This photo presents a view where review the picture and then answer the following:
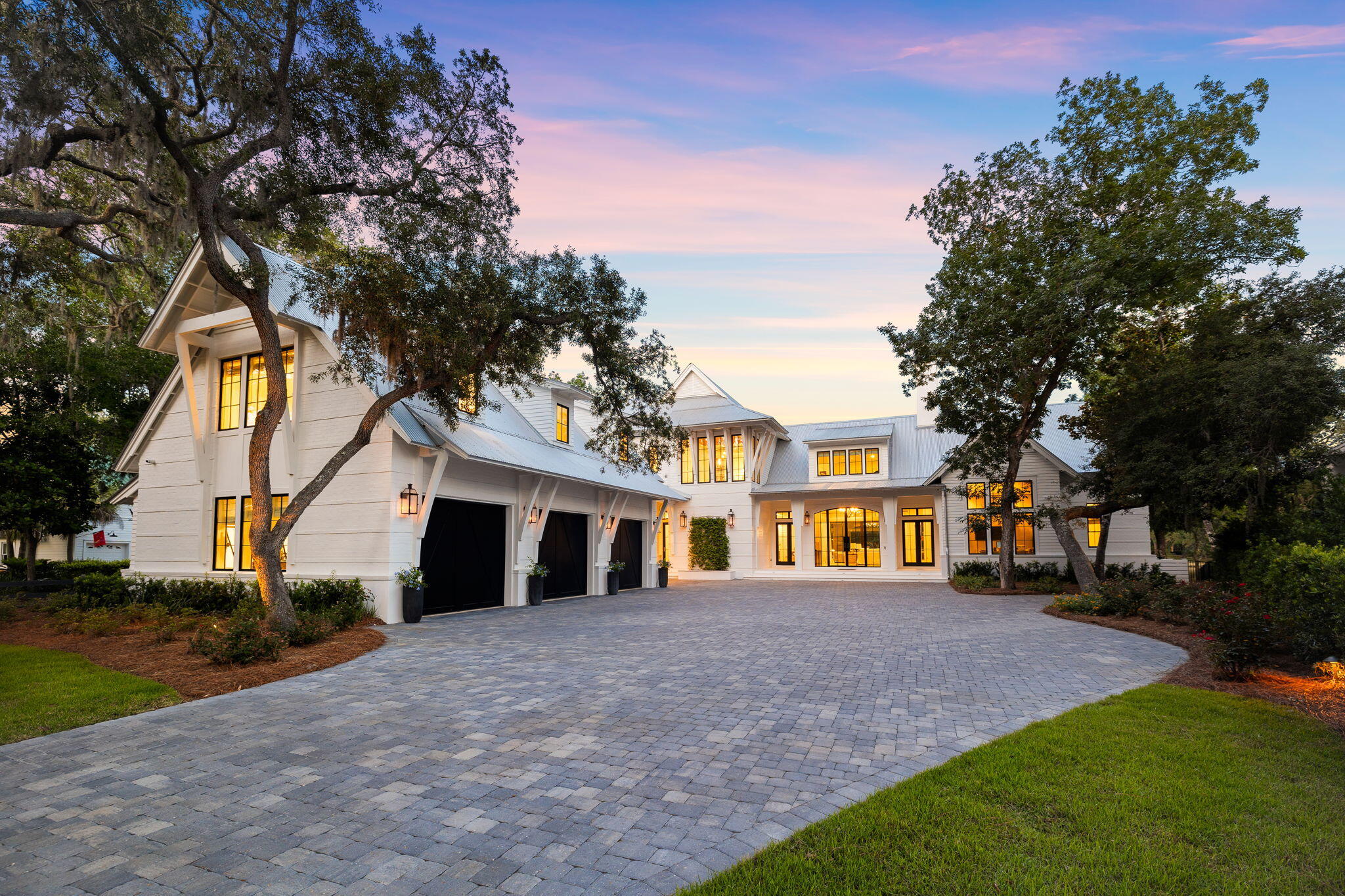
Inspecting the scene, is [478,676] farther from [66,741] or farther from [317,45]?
[317,45]

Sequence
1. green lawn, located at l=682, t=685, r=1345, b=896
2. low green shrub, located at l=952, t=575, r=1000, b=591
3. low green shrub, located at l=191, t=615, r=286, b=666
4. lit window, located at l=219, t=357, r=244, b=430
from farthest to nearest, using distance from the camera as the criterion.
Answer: low green shrub, located at l=952, t=575, r=1000, b=591 → lit window, located at l=219, t=357, r=244, b=430 → low green shrub, located at l=191, t=615, r=286, b=666 → green lawn, located at l=682, t=685, r=1345, b=896

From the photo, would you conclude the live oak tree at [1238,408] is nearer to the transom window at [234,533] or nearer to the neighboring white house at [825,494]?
the neighboring white house at [825,494]

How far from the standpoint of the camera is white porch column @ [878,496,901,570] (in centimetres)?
2494

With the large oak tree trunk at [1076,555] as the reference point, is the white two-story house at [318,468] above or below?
above

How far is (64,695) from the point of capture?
6676 millimetres

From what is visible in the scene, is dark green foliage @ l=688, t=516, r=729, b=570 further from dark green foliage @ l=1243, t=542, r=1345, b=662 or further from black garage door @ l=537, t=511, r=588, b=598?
dark green foliage @ l=1243, t=542, r=1345, b=662

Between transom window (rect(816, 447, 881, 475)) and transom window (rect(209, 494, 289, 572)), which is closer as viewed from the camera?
transom window (rect(209, 494, 289, 572))

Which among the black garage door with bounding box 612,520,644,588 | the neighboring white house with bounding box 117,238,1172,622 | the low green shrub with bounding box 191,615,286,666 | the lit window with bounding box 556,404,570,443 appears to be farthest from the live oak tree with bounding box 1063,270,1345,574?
the low green shrub with bounding box 191,615,286,666

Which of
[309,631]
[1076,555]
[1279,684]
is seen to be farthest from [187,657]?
[1076,555]

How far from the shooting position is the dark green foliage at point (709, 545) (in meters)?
26.3

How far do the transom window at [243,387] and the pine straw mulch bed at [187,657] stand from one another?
475cm

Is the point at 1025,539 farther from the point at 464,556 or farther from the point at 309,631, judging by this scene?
the point at 309,631

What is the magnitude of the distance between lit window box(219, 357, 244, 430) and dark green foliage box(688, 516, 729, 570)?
654 inches

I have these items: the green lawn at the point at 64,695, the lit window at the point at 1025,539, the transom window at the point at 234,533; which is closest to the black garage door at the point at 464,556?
the transom window at the point at 234,533
